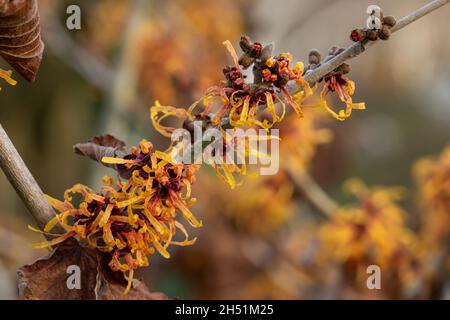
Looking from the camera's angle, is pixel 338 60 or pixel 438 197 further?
pixel 438 197

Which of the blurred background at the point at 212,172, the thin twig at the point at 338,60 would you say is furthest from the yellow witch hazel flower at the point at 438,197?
the thin twig at the point at 338,60

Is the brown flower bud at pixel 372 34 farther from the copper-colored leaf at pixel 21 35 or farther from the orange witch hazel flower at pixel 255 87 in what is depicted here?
the copper-colored leaf at pixel 21 35

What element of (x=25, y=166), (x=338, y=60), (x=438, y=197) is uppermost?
(x=438, y=197)

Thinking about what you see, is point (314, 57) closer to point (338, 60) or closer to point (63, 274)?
point (338, 60)

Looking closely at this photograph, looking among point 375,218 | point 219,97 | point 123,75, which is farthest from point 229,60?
point 219,97

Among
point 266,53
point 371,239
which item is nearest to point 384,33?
point 266,53

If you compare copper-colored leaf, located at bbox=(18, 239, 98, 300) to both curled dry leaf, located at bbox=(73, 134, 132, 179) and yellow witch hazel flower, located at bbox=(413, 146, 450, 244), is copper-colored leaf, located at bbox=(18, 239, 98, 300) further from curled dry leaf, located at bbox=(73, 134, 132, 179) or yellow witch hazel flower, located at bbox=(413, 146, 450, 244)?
yellow witch hazel flower, located at bbox=(413, 146, 450, 244)

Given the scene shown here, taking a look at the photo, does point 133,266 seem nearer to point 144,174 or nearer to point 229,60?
point 144,174

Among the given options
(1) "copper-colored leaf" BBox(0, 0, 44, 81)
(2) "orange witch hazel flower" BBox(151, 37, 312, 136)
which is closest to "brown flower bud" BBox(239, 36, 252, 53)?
(2) "orange witch hazel flower" BBox(151, 37, 312, 136)
